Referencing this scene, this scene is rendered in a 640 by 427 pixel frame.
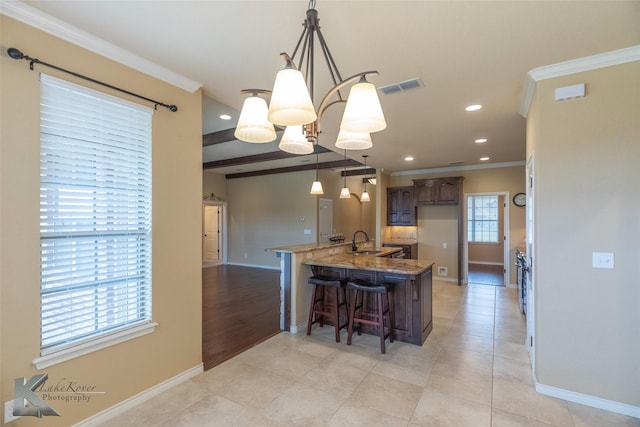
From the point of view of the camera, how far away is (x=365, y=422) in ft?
6.91

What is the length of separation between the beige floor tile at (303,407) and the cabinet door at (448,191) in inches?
213

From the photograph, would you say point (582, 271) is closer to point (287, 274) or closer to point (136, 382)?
point (287, 274)

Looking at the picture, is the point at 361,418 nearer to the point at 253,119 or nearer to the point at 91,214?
the point at 253,119

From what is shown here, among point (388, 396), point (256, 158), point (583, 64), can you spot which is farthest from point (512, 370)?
point (256, 158)

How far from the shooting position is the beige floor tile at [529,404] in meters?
2.16

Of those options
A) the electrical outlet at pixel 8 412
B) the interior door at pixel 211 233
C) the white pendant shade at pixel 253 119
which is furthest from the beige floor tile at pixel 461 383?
the interior door at pixel 211 233

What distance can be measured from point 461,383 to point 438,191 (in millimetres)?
4871

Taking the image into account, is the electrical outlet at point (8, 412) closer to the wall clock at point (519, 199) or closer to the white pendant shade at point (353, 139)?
the white pendant shade at point (353, 139)

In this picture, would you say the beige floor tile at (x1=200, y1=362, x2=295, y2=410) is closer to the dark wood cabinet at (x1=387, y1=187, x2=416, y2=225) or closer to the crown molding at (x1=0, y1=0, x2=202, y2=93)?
the crown molding at (x1=0, y1=0, x2=202, y2=93)

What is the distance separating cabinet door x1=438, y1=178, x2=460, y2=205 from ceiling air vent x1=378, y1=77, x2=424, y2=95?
4.44 meters

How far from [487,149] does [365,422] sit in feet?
15.5

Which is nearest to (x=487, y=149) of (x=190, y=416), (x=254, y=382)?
(x=254, y=382)

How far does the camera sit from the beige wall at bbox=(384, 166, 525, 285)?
6113 mm

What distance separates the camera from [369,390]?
8.22ft
